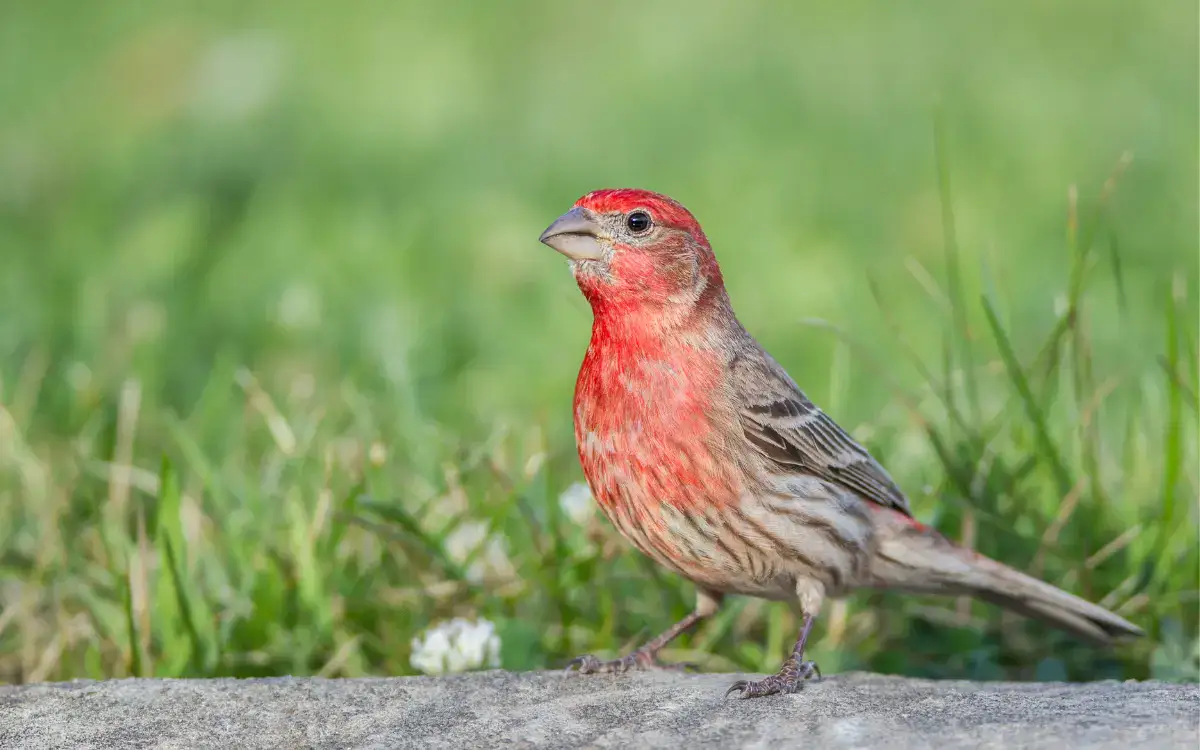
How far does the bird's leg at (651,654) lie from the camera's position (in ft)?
12.0

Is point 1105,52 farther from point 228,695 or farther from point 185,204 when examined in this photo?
point 228,695

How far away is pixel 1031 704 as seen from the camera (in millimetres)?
2939

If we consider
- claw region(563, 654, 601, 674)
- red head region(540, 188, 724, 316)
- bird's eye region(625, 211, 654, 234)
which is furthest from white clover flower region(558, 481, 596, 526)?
bird's eye region(625, 211, 654, 234)

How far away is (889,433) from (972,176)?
325cm

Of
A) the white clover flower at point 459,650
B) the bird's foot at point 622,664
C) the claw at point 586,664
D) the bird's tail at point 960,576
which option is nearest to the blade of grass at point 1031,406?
the bird's tail at point 960,576

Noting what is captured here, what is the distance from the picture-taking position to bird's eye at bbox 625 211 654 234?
3.73 metres

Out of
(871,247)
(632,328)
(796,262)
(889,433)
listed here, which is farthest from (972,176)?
(632,328)

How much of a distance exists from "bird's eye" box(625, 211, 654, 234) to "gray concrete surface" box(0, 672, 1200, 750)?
1094 millimetres

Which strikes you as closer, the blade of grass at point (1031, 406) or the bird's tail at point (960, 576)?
the bird's tail at point (960, 576)

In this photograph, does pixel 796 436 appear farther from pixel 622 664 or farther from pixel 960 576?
pixel 622 664

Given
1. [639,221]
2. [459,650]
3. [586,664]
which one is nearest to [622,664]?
[586,664]

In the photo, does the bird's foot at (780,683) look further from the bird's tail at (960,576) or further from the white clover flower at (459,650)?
the white clover flower at (459,650)

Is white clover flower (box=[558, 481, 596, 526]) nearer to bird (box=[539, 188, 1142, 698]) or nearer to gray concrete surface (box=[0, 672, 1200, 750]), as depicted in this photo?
bird (box=[539, 188, 1142, 698])

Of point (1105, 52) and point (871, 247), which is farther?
point (1105, 52)
